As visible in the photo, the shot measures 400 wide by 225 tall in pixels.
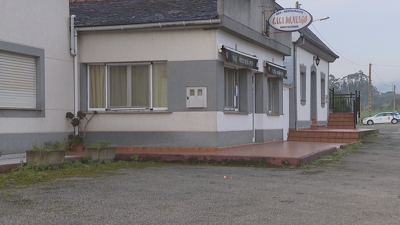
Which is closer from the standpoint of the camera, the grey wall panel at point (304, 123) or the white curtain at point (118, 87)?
the white curtain at point (118, 87)

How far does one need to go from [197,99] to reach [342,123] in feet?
48.8

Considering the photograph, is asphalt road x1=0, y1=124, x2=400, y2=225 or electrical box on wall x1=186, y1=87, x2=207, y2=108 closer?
asphalt road x1=0, y1=124, x2=400, y2=225

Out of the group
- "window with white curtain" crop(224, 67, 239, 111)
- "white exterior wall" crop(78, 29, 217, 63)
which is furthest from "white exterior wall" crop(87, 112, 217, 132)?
"window with white curtain" crop(224, 67, 239, 111)

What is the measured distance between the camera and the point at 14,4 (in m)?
11.0

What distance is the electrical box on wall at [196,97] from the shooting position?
41.7 feet

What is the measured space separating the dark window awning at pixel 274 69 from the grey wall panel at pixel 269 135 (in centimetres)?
204

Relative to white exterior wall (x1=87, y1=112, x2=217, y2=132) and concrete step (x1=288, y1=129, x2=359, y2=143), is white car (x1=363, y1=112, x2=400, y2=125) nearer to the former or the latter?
concrete step (x1=288, y1=129, x2=359, y2=143)

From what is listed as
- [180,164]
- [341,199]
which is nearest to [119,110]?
[180,164]

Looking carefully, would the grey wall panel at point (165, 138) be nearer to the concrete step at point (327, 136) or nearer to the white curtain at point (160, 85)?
the white curtain at point (160, 85)

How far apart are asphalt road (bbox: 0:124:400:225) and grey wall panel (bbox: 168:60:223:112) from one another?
3.60 metres

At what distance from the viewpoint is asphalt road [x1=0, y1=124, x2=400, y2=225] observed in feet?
17.0

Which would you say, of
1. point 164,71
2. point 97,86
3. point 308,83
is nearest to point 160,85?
point 164,71

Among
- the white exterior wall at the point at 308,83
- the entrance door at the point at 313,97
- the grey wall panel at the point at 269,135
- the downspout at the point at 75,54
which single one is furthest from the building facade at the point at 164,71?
the entrance door at the point at 313,97

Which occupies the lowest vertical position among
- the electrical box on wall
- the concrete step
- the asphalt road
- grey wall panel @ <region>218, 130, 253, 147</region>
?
the asphalt road
